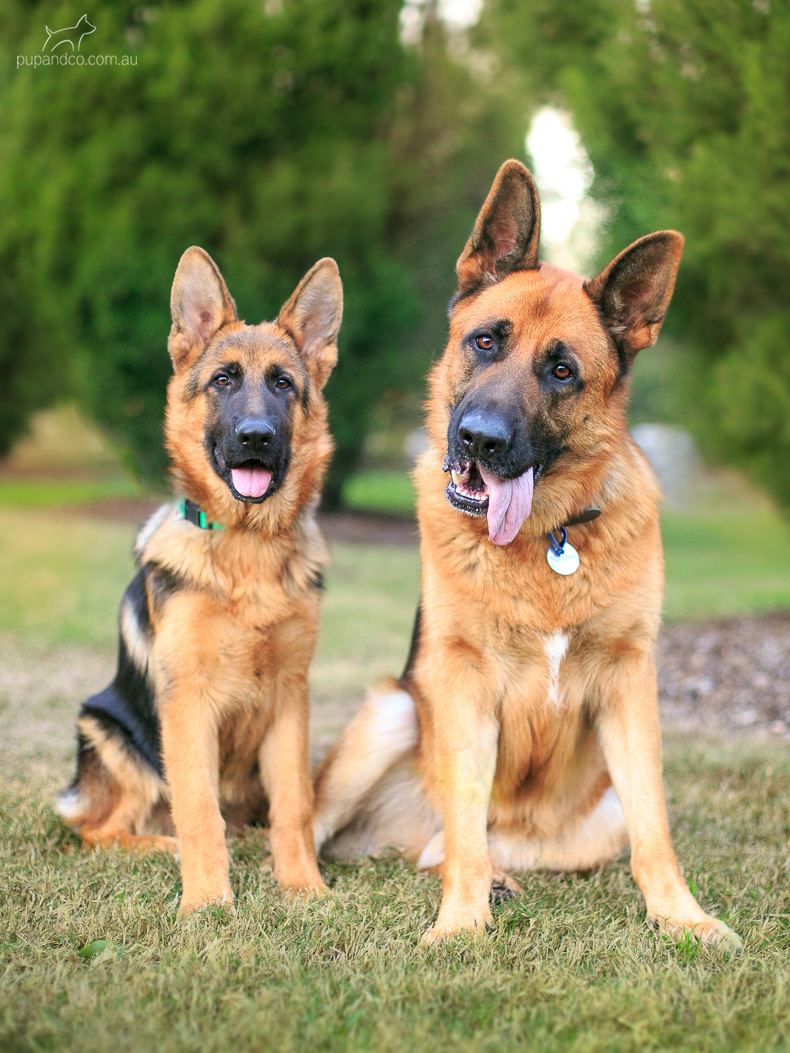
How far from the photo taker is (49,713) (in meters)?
6.09

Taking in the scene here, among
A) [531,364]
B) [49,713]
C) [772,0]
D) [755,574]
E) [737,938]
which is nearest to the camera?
[737,938]

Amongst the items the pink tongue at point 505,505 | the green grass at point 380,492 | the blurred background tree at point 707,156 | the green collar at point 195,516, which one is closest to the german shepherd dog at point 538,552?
the pink tongue at point 505,505

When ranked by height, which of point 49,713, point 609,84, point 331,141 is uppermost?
point 331,141

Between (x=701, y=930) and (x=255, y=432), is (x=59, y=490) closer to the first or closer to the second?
(x=255, y=432)

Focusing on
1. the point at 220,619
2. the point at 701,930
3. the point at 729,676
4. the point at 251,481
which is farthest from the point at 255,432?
the point at 729,676

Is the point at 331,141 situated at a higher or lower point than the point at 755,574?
higher

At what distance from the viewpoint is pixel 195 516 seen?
12.6ft

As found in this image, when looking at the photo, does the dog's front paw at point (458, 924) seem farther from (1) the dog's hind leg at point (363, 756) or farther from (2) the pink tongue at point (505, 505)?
(2) the pink tongue at point (505, 505)

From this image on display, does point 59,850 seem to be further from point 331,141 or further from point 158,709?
point 331,141

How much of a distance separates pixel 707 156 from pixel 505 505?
5.82m

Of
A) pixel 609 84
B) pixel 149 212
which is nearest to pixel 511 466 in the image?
pixel 609 84

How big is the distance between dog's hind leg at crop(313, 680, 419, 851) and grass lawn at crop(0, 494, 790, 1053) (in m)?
0.23

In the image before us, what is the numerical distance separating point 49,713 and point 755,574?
1220cm

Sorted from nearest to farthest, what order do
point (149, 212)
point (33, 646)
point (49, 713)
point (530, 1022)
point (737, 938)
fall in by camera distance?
point (530, 1022) < point (737, 938) < point (49, 713) < point (33, 646) < point (149, 212)
